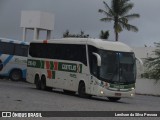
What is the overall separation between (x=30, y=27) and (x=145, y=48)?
1370cm

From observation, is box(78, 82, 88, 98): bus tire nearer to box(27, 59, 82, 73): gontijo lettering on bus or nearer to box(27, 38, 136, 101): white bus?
box(27, 38, 136, 101): white bus

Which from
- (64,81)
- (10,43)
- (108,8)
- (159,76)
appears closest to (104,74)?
(64,81)

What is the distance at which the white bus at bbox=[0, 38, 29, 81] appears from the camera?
143 feet

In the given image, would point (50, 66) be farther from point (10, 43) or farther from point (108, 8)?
point (108, 8)

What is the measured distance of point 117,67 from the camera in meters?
28.5

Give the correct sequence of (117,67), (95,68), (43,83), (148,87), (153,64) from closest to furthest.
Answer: (95,68), (117,67), (43,83), (148,87), (153,64)

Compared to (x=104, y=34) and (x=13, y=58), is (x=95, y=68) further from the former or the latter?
(x=104, y=34)

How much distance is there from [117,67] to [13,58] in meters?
17.5

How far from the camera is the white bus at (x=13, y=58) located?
143 feet

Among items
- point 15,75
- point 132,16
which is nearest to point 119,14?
point 132,16

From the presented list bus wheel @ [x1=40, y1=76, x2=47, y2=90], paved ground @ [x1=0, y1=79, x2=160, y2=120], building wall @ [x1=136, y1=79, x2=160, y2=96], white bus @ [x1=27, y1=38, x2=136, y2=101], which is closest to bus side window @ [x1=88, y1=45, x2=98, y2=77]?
white bus @ [x1=27, y1=38, x2=136, y2=101]

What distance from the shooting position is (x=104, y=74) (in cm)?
2823

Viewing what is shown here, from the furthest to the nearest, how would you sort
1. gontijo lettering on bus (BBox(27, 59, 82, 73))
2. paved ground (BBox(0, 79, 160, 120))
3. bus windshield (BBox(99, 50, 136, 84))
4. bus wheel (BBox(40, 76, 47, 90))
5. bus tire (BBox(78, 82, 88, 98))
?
bus wheel (BBox(40, 76, 47, 90)), gontijo lettering on bus (BBox(27, 59, 82, 73)), bus tire (BBox(78, 82, 88, 98)), bus windshield (BBox(99, 50, 136, 84)), paved ground (BBox(0, 79, 160, 120))

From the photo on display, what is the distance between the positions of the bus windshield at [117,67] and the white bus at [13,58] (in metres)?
16.8
